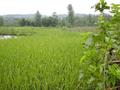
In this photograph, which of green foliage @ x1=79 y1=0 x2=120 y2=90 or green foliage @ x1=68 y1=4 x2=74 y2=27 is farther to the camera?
green foliage @ x1=68 y1=4 x2=74 y2=27

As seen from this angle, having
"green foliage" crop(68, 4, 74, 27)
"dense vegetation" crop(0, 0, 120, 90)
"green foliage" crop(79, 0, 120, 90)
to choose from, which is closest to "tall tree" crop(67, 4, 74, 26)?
"green foliage" crop(68, 4, 74, 27)

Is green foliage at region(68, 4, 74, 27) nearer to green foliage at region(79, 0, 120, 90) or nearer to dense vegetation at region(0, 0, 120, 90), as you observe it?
dense vegetation at region(0, 0, 120, 90)

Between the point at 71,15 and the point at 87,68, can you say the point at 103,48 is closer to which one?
the point at 87,68

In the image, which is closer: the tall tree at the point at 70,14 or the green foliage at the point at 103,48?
the green foliage at the point at 103,48

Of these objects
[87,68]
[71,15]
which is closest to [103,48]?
[87,68]

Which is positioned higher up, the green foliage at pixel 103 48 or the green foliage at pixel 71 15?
the green foliage at pixel 103 48

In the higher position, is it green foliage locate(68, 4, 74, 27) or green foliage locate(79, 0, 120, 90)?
green foliage locate(79, 0, 120, 90)

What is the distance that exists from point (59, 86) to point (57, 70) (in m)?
0.74

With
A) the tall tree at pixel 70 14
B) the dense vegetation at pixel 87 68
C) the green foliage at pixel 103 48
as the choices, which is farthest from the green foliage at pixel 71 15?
the green foliage at pixel 103 48

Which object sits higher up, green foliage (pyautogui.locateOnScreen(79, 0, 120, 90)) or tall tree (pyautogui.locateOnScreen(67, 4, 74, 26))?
green foliage (pyautogui.locateOnScreen(79, 0, 120, 90))

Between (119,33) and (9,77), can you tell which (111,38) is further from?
(9,77)

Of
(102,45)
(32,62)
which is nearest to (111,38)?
(102,45)

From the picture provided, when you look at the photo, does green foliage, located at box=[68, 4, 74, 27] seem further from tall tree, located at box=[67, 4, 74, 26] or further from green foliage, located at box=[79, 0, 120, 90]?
green foliage, located at box=[79, 0, 120, 90]

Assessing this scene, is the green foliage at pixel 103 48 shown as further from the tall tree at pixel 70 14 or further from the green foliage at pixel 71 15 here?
the tall tree at pixel 70 14
